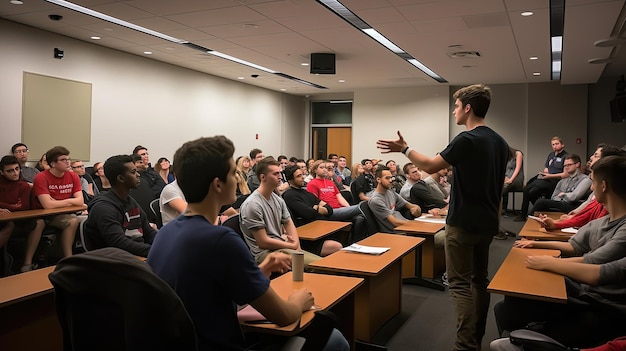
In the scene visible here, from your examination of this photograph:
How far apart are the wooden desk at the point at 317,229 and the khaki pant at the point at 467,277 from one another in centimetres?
160

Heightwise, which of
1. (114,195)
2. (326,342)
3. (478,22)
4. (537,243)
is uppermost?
(478,22)

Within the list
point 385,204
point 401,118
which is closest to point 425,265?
point 385,204

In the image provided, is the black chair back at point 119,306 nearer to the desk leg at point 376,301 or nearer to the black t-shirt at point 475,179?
the black t-shirt at point 475,179

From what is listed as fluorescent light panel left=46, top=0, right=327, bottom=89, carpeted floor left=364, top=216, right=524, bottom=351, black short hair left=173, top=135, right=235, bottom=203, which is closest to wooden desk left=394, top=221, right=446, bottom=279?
carpeted floor left=364, top=216, right=524, bottom=351

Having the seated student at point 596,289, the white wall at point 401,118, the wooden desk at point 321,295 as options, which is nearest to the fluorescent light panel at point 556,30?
the white wall at point 401,118

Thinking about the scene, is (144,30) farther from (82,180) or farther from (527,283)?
(527,283)

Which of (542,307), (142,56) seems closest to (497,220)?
(542,307)

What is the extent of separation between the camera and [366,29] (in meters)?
6.73

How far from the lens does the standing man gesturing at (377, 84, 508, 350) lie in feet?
9.18

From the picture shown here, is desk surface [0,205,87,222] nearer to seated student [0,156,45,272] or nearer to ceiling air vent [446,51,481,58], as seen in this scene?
seated student [0,156,45,272]

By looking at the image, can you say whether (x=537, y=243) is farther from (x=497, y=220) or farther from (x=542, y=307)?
(x=542, y=307)

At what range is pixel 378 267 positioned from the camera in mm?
3018

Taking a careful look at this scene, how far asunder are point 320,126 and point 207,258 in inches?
516

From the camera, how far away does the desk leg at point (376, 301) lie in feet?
11.3
